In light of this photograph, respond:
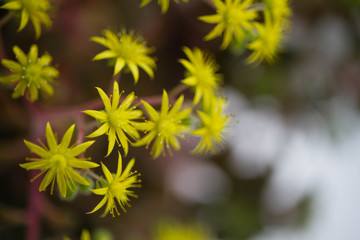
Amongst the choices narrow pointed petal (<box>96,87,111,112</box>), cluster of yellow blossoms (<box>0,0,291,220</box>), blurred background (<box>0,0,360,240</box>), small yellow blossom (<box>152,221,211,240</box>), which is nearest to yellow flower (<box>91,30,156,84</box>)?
cluster of yellow blossoms (<box>0,0,291,220</box>)

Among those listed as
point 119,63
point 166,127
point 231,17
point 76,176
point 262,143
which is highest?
point 262,143

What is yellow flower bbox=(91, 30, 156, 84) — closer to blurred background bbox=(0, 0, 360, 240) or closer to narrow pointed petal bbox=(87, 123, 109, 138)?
narrow pointed petal bbox=(87, 123, 109, 138)

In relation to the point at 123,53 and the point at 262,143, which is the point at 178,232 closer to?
the point at 262,143

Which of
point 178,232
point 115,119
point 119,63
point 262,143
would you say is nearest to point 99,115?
point 115,119

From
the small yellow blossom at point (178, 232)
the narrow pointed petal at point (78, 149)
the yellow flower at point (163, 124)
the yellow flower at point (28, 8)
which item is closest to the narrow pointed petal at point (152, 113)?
the yellow flower at point (163, 124)

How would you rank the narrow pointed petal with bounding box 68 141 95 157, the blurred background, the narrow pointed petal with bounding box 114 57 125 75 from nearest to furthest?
1. the narrow pointed petal with bounding box 68 141 95 157
2. the narrow pointed petal with bounding box 114 57 125 75
3. the blurred background
